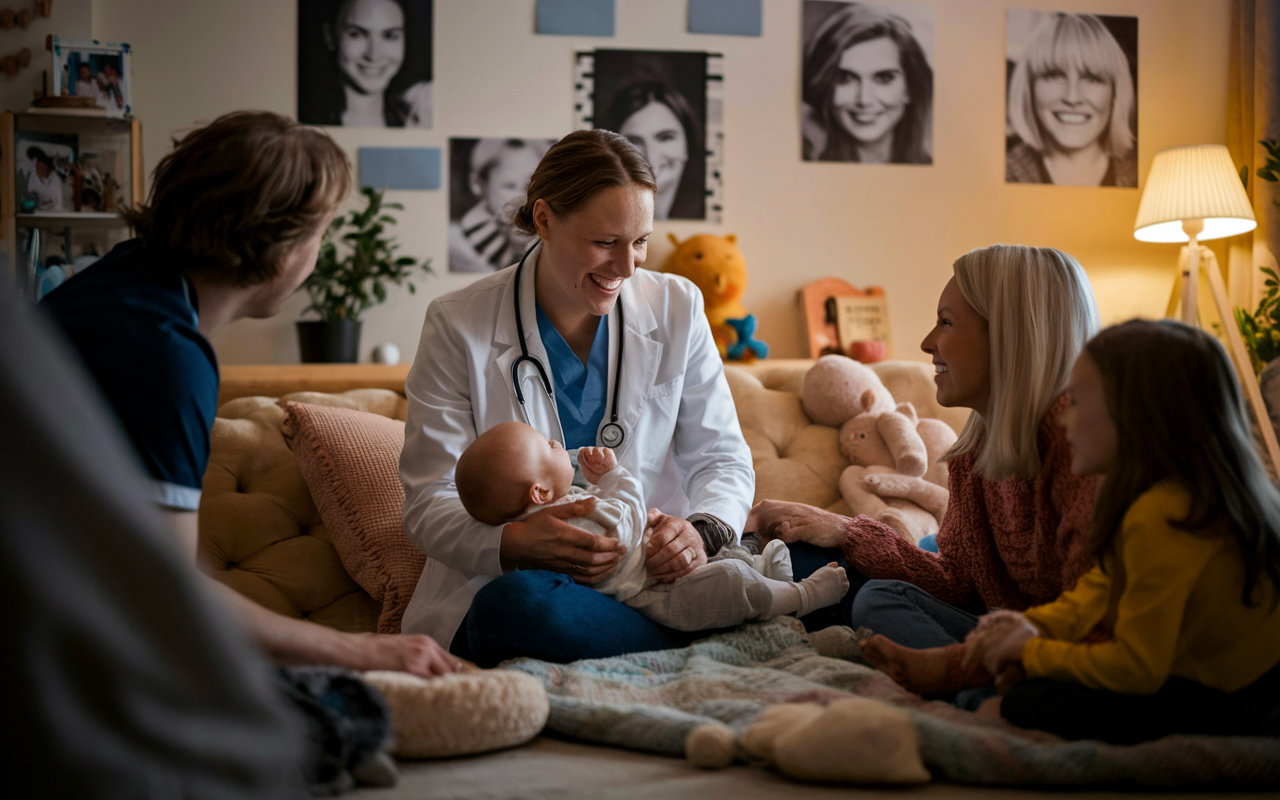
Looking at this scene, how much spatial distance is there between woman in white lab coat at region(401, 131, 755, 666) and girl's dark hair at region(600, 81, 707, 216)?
1471mm

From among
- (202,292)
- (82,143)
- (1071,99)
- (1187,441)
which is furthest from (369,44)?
(1187,441)

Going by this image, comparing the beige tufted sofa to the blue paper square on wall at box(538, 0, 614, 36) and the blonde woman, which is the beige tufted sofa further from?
the blue paper square on wall at box(538, 0, 614, 36)

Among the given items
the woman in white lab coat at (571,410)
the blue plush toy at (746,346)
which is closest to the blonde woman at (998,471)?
the woman in white lab coat at (571,410)

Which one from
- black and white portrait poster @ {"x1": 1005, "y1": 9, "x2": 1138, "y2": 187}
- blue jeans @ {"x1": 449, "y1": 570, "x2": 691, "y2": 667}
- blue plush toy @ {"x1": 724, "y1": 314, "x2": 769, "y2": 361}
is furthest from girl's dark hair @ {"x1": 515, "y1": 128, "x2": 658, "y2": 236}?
black and white portrait poster @ {"x1": 1005, "y1": 9, "x2": 1138, "y2": 187}

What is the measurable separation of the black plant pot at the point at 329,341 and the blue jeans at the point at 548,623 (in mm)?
1764

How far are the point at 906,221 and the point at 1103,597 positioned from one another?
2.59 meters

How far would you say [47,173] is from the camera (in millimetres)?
2959

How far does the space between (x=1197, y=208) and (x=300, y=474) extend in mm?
2921

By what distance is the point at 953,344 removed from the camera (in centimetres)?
140

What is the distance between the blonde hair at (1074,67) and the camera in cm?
348

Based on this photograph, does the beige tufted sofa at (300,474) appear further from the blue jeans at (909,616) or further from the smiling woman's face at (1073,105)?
the smiling woman's face at (1073,105)

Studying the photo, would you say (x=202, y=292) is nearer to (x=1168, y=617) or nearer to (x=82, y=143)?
(x=1168, y=617)

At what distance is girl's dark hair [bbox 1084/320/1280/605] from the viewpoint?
97 cm

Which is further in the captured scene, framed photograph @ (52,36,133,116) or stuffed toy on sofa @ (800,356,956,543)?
framed photograph @ (52,36,133,116)
